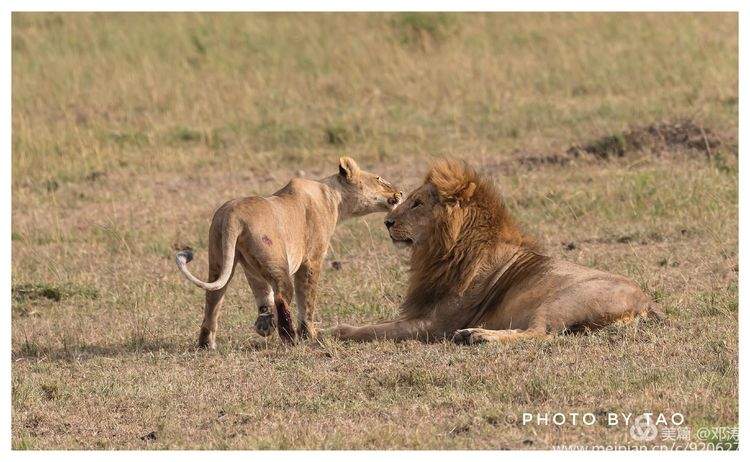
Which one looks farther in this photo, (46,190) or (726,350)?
(46,190)

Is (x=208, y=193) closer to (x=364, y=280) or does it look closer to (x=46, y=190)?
(x=46, y=190)

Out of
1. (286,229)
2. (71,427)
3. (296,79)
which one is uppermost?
(296,79)

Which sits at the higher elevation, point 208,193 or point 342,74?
point 342,74

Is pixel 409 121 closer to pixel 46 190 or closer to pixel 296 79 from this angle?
pixel 296 79

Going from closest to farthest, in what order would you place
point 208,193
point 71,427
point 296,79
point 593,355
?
point 71,427 → point 593,355 → point 208,193 → point 296,79

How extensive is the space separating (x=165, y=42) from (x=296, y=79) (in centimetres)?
204

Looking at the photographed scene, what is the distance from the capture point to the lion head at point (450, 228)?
646 cm

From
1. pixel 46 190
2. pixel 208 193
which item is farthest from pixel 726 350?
pixel 46 190

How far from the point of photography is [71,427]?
5277 millimetres

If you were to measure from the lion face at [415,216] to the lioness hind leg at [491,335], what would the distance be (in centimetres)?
67

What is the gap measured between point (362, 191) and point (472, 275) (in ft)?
3.10

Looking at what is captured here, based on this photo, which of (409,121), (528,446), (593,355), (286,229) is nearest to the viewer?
(528,446)

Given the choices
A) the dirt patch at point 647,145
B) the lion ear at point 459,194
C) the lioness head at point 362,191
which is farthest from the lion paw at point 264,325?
the dirt patch at point 647,145

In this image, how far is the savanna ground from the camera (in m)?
5.31
